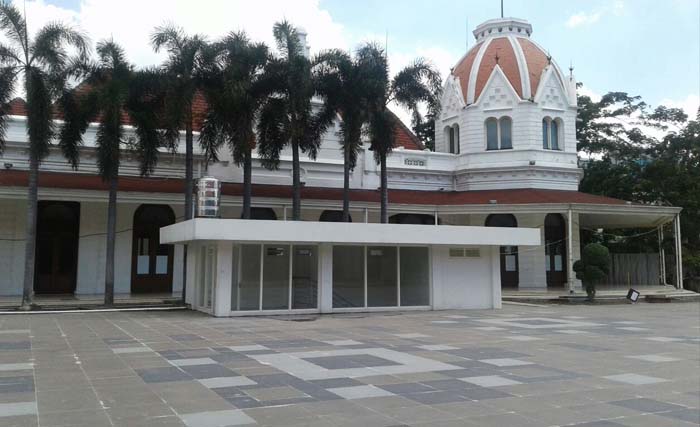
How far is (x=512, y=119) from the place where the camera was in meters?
35.1

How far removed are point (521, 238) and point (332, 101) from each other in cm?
942

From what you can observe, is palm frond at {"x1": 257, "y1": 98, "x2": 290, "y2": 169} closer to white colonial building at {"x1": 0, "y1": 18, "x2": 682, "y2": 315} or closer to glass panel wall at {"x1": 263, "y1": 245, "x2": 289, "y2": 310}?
white colonial building at {"x1": 0, "y1": 18, "x2": 682, "y2": 315}

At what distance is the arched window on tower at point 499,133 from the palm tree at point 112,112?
20559mm

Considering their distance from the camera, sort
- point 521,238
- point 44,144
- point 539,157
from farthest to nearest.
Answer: point 539,157 → point 521,238 → point 44,144

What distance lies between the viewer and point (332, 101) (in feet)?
81.1

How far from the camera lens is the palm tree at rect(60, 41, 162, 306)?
20375 millimetres

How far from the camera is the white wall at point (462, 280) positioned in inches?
837

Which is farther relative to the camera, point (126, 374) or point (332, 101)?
point (332, 101)

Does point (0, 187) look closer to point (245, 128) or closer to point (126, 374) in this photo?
point (245, 128)

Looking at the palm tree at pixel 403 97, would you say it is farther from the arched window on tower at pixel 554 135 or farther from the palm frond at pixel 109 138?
the arched window on tower at pixel 554 135

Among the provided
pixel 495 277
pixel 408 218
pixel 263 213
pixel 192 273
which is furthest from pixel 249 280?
pixel 408 218

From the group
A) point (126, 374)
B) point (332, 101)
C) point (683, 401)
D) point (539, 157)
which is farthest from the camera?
point (539, 157)

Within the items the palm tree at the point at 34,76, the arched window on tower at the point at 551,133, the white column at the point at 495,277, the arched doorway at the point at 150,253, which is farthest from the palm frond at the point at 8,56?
the arched window on tower at the point at 551,133

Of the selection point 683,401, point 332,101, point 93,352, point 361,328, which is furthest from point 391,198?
point 683,401
